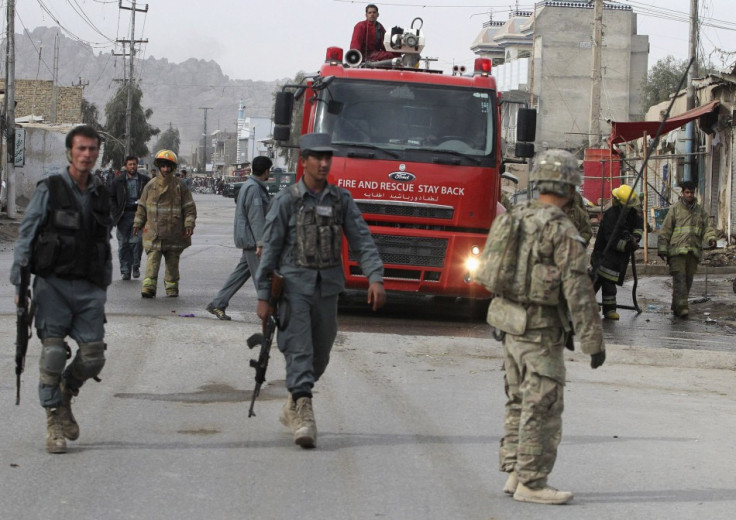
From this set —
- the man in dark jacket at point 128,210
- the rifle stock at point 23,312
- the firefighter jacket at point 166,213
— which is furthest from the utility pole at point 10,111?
the rifle stock at point 23,312

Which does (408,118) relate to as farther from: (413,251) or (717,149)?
(717,149)

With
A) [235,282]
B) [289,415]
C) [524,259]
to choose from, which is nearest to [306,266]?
[289,415]

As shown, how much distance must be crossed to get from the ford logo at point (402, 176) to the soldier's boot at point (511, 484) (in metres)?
7.33

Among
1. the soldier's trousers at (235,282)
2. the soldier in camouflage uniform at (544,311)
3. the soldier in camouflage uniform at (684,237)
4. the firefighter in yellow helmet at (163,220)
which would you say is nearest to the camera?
the soldier in camouflage uniform at (544,311)

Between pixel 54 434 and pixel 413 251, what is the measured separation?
699cm

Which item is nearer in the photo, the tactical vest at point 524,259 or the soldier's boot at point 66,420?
the tactical vest at point 524,259

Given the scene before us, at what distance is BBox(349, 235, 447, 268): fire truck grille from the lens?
1280 centimetres

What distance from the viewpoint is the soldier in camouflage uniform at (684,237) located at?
49.3 feet

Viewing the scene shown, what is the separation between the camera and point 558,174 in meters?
5.47

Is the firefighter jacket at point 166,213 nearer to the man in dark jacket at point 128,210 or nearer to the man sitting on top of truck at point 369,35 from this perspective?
the man in dark jacket at point 128,210

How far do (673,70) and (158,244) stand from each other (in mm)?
60331

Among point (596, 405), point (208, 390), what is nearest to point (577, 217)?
point (596, 405)

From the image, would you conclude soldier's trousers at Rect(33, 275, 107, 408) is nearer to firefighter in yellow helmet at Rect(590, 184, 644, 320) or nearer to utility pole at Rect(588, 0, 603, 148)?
firefighter in yellow helmet at Rect(590, 184, 644, 320)

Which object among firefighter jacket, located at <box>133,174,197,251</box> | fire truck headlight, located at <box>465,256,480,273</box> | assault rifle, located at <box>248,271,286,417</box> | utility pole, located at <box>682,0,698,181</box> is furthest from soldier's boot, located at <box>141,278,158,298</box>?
utility pole, located at <box>682,0,698,181</box>
